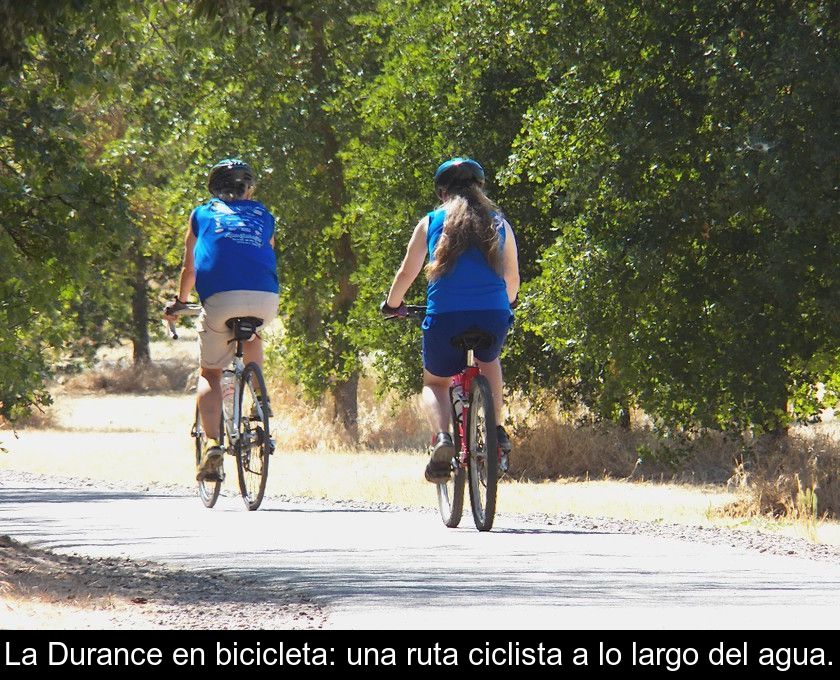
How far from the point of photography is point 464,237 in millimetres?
9805

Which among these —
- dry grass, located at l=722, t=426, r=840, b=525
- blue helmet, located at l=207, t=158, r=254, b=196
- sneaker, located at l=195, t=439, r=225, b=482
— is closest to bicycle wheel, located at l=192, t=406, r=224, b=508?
sneaker, located at l=195, t=439, r=225, b=482

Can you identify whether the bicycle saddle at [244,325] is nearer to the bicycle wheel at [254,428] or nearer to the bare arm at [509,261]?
the bicycle wheel at [254,428]

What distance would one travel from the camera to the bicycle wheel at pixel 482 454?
9.66 metres

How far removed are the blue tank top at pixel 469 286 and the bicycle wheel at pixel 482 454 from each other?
0.44 meters

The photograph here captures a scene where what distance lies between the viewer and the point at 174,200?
23.1 meters

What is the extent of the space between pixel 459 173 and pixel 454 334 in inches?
37.5

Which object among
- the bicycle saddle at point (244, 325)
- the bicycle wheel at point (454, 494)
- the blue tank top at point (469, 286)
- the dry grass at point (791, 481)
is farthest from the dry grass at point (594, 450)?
the bicycle saddle at point (244, 325)

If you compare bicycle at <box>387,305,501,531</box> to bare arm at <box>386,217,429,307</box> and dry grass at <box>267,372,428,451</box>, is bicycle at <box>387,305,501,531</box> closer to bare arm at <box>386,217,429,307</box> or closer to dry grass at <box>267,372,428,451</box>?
bare arm at <box>386,217,429,307</box>

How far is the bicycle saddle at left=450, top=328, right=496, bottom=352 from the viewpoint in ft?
32.4
